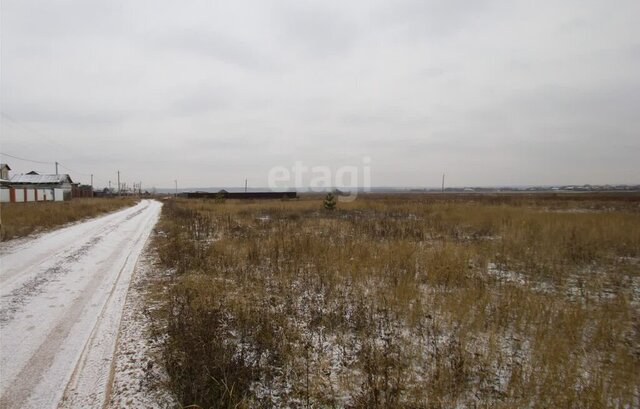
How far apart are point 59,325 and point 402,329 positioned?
14.4ft

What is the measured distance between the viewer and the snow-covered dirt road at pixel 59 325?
2.72 metres

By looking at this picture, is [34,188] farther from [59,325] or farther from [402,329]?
[402,329]

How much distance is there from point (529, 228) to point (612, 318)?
831 cm

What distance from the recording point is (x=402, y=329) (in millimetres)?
3945

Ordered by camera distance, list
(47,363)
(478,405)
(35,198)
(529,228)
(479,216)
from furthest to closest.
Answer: (35,198) → (479,216) → (529,228) → (47,363) → (478,405)

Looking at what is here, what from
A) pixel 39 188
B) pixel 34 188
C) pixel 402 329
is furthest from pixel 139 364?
pixel 39 188

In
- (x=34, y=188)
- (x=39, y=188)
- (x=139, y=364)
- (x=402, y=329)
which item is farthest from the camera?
(x=39, y=188)

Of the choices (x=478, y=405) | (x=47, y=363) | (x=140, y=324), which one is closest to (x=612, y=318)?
(x=478, y=405)

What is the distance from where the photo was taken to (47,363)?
3125 mm

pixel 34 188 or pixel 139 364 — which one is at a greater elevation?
pixel 34 188

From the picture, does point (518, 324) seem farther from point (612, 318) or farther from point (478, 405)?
point (478, 405)

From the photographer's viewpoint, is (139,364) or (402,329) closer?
(139,364)

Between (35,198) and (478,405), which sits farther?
(35,198)

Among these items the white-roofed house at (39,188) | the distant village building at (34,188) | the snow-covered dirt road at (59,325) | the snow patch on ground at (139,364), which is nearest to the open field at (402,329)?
the snow patch on ground at (139,364)
